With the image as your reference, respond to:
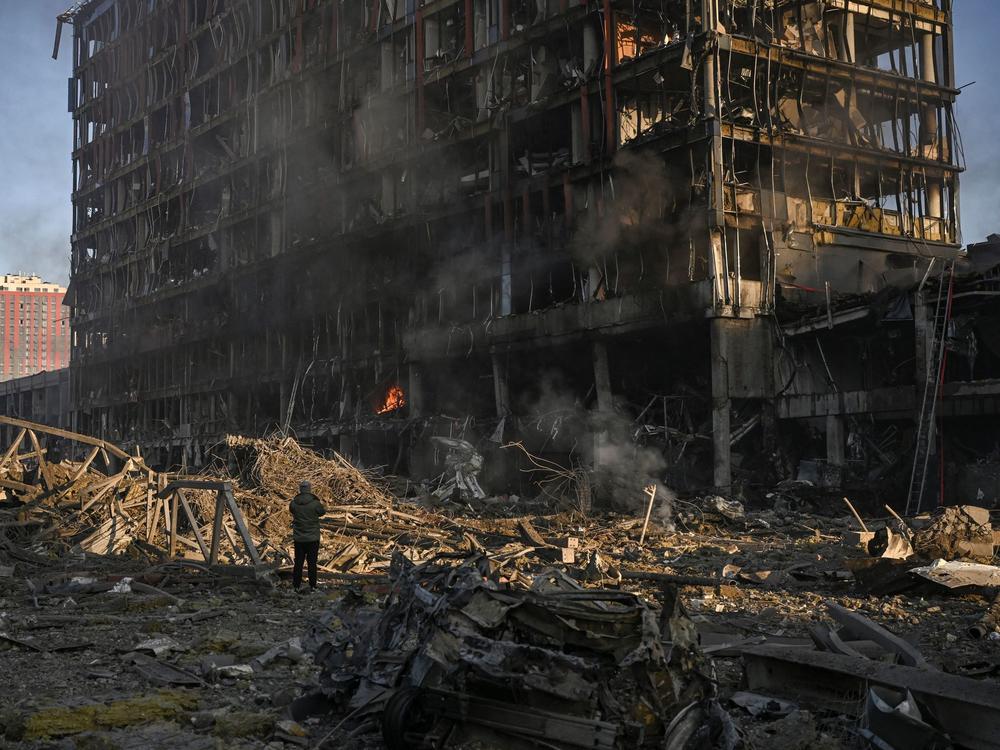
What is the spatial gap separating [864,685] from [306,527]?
8.10 metres

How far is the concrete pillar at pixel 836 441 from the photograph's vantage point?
27.0m

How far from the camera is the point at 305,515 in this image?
13000mm

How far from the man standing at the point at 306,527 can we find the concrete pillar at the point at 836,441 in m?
17.8

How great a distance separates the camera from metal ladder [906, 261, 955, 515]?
23719mm

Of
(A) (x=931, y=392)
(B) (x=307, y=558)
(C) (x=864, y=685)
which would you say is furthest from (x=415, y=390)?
(C) (x=864, y=685)

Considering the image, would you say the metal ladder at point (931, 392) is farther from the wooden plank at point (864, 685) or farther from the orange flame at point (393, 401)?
the orange flame at point (393, 401)

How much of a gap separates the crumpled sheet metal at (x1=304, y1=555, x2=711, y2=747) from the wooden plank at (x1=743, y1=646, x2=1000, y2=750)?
1341mm

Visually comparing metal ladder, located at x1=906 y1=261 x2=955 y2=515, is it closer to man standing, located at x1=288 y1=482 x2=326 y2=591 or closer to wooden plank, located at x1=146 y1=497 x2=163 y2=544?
man standing, located at x1=288 y1=482 x2=326 y2=591

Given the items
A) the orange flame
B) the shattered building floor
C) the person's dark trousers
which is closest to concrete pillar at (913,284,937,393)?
the shattered building floor

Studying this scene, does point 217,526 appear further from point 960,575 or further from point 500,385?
point 500,385

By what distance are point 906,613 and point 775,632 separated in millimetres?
1921

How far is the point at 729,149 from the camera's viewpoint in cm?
3052

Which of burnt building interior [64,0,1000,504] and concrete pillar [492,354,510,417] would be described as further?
concrete pillar [492,354,510,417]

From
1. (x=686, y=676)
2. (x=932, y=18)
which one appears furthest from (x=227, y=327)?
(x=686, y=676)
